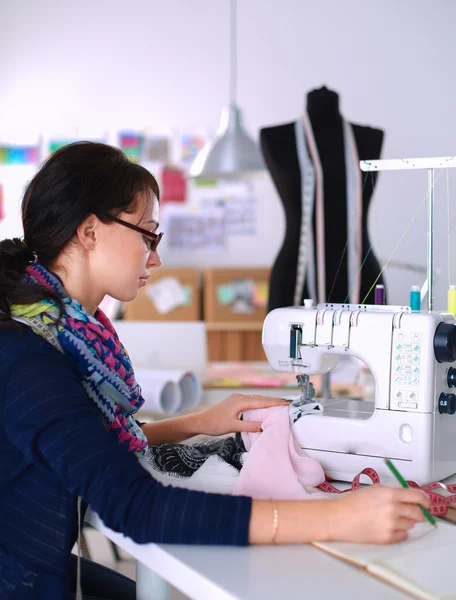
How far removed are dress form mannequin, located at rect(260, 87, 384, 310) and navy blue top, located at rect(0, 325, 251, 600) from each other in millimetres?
1851

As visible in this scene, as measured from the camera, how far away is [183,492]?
103 cm

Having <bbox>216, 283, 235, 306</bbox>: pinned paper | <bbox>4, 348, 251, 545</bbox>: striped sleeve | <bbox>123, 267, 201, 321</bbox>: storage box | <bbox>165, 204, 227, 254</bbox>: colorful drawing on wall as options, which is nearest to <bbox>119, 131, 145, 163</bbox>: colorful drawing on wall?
<bbox>165, 204, 227, 254</bbox>: colorful drawing on wall

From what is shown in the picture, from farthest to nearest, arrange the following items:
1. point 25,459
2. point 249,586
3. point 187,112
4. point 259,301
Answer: point 187,112
point 259,301
point 25,459
point 249,586

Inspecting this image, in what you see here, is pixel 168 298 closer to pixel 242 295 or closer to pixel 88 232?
pixel 242 295

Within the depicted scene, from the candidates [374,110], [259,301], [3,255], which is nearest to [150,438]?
[3,255]

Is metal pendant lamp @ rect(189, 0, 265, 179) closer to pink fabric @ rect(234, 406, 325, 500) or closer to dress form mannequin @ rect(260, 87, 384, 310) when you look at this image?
dress form mannequin @ rect(260, 87, 384, 310)

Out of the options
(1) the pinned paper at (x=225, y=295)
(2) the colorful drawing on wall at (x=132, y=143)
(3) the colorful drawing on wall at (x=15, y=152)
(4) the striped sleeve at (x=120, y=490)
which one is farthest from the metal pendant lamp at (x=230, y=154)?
(4) the striped sleeve at (x=120, y=490)

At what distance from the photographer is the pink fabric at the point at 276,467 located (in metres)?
1.18

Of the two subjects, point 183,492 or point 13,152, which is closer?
point 183,492

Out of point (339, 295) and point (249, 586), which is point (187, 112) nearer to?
point (339, 295)

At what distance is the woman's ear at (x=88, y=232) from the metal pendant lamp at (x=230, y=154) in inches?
112

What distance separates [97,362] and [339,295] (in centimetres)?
180

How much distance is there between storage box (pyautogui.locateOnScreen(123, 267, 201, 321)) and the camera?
525 centimetres

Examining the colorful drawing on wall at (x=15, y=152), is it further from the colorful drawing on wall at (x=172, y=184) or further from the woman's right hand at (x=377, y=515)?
the woman's right hand at (x=377, y=515)
